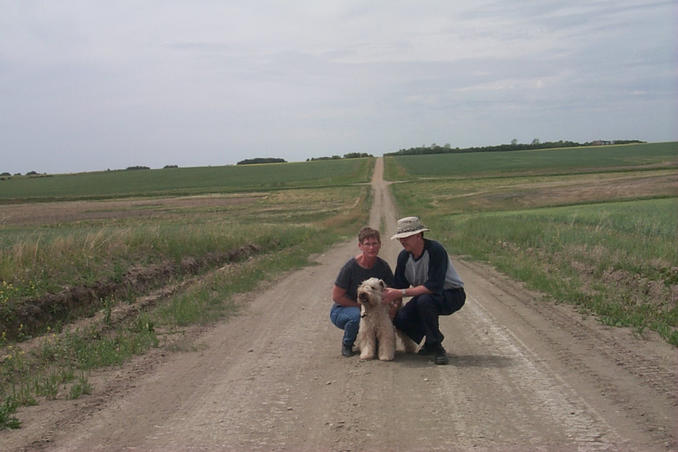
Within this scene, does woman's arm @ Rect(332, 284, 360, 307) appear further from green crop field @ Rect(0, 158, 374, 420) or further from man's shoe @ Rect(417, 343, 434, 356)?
green crop field @ Rect(0, 158, 374, 420)

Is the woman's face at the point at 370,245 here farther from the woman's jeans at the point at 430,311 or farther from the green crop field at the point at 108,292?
the green crop field at the point at 108,292

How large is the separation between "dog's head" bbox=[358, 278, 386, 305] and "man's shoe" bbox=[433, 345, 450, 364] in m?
0.93

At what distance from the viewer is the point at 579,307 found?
10203 millimetres

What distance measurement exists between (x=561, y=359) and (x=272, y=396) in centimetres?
334

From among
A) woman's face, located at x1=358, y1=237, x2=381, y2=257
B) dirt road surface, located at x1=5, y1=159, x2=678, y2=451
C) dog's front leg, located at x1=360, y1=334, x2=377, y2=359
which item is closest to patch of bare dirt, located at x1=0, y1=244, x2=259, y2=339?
dirt road surface, located at x1=5, y1=159, x2=678, y2=451

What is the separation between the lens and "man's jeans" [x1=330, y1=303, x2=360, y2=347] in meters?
7.64

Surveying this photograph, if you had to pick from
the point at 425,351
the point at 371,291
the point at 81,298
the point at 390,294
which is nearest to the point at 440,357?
the point at 425,351

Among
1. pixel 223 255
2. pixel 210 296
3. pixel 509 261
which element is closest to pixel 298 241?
pixel 223 255

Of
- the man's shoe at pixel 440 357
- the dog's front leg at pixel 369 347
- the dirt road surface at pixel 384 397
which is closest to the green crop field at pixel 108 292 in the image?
the dirt road surface at pixel 384 397

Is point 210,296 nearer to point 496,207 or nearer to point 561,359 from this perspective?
point 561,359

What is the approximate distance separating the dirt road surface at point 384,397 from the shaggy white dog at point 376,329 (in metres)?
0.16

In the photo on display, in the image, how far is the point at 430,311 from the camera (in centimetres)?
739

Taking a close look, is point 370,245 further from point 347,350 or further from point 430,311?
point 347,350

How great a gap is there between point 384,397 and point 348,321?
1.77 meters
